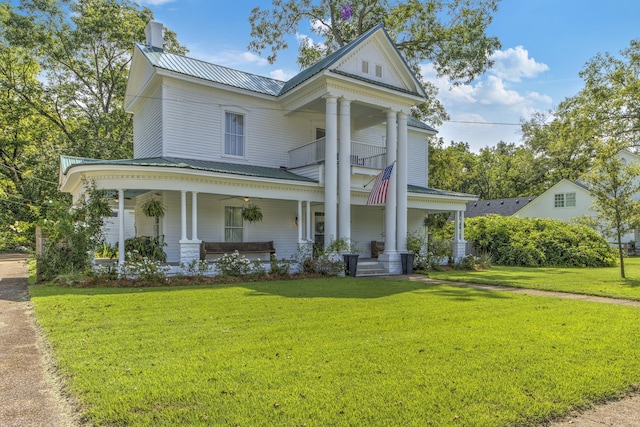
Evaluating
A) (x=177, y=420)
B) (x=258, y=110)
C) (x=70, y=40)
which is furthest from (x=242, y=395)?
(x=70, y=40)

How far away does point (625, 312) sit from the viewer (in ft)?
26.1

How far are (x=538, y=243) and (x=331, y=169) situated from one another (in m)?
13.7

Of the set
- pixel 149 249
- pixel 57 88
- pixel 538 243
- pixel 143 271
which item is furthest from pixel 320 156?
pixel 57 88

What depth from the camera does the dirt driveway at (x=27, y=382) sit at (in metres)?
3.37

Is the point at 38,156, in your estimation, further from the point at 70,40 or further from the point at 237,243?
the point at 237,243

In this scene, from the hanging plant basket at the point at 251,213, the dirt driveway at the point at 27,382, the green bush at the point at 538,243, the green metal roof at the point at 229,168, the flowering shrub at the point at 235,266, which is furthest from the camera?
the green bush at the point at 538,243

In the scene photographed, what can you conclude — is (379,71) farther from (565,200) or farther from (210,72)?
(565,200)

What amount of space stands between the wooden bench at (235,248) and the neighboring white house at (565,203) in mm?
28473

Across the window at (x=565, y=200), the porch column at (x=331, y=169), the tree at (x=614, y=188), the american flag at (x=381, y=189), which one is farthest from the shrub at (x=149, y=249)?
the window at (x=565, y=200)

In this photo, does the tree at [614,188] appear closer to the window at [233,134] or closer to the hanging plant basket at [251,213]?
the hanging plant basket at [251,213]

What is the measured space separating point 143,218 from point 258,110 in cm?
686

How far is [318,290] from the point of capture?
10672 millimetres

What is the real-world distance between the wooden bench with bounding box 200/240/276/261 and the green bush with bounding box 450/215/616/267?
13.4 meters

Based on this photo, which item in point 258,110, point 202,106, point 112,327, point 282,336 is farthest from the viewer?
point 258,110
